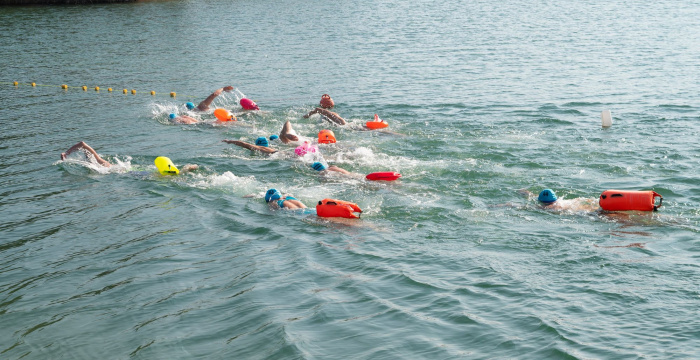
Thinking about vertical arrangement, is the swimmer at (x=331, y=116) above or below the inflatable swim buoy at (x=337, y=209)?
above

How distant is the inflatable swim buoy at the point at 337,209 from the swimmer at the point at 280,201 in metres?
0.90

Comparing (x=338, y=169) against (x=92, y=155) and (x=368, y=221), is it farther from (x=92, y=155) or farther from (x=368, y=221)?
(x=92, y=155)

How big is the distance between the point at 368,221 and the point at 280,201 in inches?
72.9

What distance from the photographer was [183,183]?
15.2m

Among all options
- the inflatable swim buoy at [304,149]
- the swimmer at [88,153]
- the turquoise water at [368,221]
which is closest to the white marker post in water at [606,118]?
the turquoise water at [368,221]

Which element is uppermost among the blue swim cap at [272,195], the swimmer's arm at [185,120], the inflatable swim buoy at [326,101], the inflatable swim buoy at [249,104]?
the inflatable swim buoy at [326,101]

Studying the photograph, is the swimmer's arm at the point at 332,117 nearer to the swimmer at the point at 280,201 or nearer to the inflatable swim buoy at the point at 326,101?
the inflatable swim buoy at the point at 326,101

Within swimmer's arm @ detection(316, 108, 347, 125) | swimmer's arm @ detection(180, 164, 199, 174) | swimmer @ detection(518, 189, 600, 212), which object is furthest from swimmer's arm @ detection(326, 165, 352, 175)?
swimmer's arm @ detection(316, 108, 347, 125)

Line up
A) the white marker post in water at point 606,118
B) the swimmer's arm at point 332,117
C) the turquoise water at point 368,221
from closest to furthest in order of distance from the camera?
the turquoise water at point 368,221 → the white marker post in water at point 606,118 → the swimmer's arm at point 332,117

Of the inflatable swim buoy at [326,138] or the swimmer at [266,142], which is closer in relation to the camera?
the swimmer at [266,142]

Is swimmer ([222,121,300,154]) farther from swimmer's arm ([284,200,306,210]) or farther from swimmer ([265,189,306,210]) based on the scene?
swimmer's arm ([284,200,306,210])

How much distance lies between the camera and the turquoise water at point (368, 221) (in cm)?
869

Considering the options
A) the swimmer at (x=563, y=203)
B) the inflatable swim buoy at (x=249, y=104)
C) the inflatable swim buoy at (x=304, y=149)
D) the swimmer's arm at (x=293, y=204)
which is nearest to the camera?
the swimmer at (x=563, y=203)

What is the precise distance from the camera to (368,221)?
12406 mm
